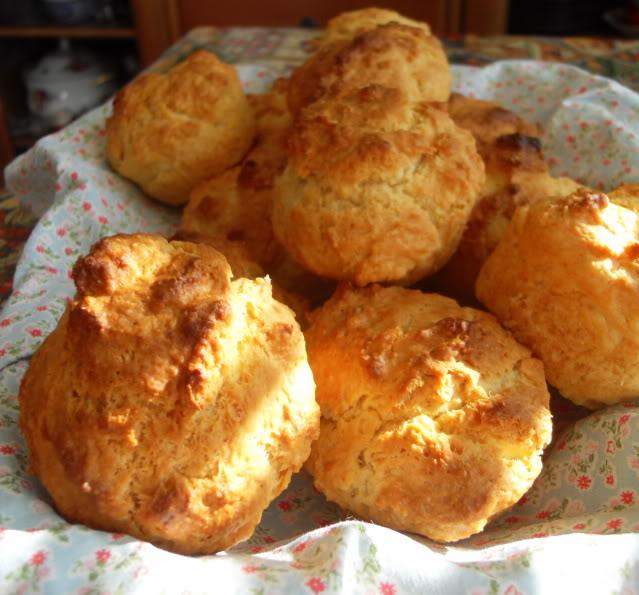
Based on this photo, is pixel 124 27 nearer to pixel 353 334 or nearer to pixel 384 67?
pixel 384 67

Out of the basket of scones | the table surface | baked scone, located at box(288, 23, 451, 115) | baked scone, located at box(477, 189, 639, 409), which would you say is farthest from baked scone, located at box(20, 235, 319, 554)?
the table surface

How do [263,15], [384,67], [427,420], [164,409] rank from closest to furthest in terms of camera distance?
[164,409] < [427,420] < [384,67] < [263,15]

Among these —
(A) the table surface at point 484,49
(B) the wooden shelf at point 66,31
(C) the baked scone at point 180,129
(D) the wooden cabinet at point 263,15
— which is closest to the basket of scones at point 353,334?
(C) the baked scone at point 180,129

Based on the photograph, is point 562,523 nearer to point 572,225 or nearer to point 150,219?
point 572,225

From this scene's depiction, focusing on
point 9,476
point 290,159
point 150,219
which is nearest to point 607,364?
point 290,159

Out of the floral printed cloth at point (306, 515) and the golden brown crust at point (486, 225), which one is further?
the golden brown crust at point (486, 225)

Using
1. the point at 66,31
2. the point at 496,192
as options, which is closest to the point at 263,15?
the point at 66,31

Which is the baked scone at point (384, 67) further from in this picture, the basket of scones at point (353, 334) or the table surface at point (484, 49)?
the table surface at point (484, 49)
